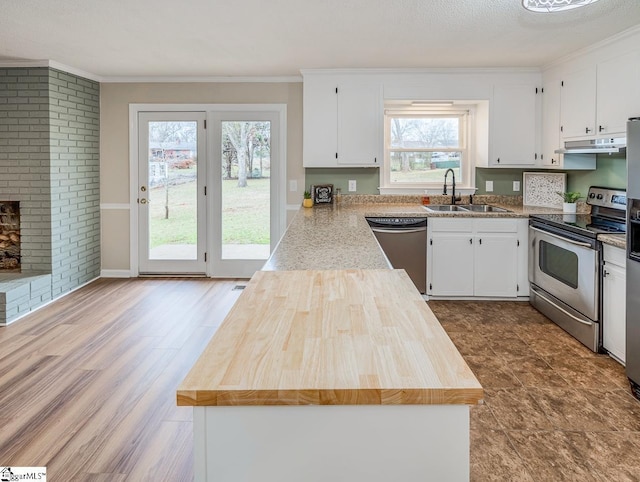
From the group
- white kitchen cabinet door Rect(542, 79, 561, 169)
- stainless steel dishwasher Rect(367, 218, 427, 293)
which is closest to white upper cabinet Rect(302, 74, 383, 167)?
stainless steel dishwasher Rect(367, 218, 427, 293)

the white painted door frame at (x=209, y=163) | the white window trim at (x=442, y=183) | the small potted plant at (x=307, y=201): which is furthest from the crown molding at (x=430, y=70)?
the small potted plant at (x=307, y=201)

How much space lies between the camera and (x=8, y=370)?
3.14 m

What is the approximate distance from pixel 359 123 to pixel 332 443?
436cm

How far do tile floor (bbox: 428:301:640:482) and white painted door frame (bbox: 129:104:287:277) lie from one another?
2.40 metres

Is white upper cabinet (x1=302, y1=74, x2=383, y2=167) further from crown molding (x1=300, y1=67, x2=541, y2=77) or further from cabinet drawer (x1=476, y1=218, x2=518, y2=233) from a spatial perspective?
cabinet drawer (x1=476, y1=218, x2=518, y2=233)

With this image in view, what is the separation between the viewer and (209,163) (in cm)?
564

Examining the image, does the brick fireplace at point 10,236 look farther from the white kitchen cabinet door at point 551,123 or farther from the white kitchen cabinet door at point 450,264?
the white kitchen cabinet door at point 551,123

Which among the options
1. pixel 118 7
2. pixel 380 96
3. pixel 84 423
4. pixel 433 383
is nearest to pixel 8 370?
pixel 84 423

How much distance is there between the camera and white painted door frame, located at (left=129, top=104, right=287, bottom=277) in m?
5.56

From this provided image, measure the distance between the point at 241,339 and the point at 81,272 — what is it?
4.72m

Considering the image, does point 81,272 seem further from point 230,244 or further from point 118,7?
point 118,7

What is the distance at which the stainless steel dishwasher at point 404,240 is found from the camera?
4.61 metres

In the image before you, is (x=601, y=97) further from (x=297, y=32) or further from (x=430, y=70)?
(x=297, y=32)

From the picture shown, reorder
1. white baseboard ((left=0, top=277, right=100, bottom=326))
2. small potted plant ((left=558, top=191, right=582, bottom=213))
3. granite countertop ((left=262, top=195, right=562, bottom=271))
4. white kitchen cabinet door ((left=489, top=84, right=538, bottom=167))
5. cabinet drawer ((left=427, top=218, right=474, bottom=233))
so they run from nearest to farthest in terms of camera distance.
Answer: granite countertop ((left=262, top=195, right=562, bottom=271)) < white baseboard ((left=0, top=277, right=100, bottom=326)) < small potted plant ((left=558, top=191, right=582, bottom=213)) < cabinet drawer ((left=427, top=218, right=474, bottom=233)) < white kitchen cabinet door ((left=489, top=84, right=538, bottom=167))
